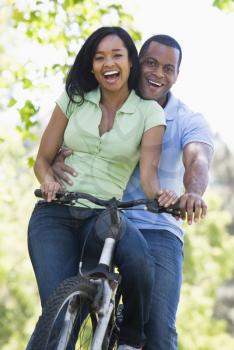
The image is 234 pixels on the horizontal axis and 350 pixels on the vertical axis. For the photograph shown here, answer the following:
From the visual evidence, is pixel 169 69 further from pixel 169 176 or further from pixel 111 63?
pixel 111 63

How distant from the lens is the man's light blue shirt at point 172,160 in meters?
5.23

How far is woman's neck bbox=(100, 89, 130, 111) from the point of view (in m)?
5.05

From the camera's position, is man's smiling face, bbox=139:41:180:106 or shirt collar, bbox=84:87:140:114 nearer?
shirt collar, bbox=84:87:140:114

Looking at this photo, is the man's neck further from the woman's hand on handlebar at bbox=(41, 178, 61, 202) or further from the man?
the woman's hand on handlebar at bbox=(41, 178, 61, 202)

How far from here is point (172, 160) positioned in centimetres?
543

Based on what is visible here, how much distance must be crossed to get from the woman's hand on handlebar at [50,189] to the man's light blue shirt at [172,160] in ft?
2.31

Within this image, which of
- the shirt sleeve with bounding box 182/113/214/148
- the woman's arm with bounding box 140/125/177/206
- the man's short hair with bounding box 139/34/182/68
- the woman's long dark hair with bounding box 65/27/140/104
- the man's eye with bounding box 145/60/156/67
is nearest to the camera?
the woman's arm with bounding box 140/125/177/206

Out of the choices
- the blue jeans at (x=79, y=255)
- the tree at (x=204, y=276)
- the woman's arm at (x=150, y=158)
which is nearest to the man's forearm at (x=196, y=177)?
the woman's arm at (x=150, y=158)

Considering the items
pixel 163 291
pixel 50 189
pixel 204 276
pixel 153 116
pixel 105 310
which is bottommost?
pixel 204 276

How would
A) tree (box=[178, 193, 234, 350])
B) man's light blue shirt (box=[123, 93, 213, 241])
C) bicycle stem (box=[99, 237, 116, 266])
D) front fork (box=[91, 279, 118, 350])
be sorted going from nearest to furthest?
front fork (box=[91, 279, 118, 350])
bicycle stem (box=[99, 237, 116, 266])
man's light blue shirt (box=[123, 93, 213, 241])
tree (box=[178, 193, 234, 350])

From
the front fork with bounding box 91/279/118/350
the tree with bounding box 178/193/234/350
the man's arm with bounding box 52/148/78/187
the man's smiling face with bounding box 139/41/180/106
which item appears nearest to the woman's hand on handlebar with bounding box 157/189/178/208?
the front fork with bounding box 91/279/118/350

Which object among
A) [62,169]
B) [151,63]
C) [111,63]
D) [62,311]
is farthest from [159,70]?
[62,311]

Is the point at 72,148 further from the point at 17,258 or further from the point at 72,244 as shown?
the point at 17,258

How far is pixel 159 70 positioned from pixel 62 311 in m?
1.94
